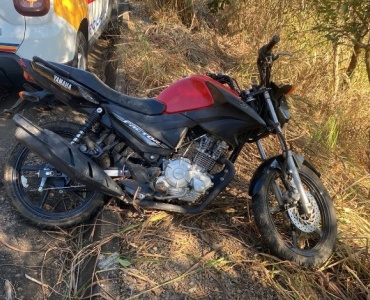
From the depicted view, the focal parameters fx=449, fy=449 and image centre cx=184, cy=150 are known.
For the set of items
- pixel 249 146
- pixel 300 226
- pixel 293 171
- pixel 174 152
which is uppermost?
pixel 293 171

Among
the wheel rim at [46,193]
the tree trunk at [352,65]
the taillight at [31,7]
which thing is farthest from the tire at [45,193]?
the tree trunk at [352,65]

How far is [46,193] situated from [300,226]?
188cm

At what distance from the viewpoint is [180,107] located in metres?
3.05

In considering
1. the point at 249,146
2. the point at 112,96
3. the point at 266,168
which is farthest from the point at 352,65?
the point at 112,96

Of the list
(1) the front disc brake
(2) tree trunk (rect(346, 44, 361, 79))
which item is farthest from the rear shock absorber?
(2) tree trunk (rect(346, 44, 361, 79))

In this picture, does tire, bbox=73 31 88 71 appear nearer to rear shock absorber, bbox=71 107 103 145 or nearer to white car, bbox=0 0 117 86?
white car, bbox=0 0 117 86

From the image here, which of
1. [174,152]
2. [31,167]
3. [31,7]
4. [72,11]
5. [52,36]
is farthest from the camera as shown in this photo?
[72,11]

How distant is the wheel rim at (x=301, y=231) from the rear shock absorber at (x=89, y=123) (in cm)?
131

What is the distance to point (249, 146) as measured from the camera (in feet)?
14.4

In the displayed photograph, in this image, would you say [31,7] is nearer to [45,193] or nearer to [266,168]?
[45,193]

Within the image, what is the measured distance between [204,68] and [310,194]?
3.06 m

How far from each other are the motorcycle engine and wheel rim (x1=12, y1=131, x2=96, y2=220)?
60cm

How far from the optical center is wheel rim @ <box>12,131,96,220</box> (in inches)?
130

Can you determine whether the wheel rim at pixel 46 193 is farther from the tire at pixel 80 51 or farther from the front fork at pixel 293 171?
the front fork at pixel 293 171
